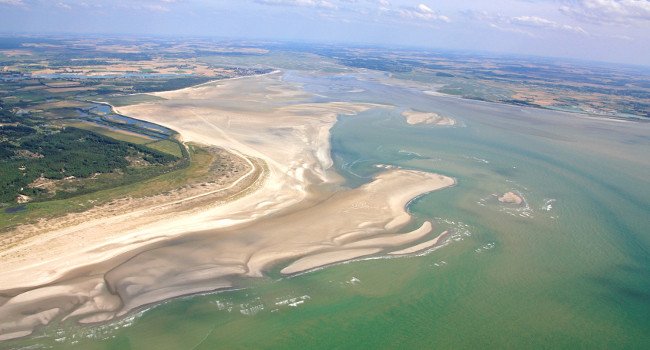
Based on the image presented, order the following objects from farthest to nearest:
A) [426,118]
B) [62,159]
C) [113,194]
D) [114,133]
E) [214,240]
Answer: [426,118] < [114,133] < [62,159] < [113,194] < [214,240]

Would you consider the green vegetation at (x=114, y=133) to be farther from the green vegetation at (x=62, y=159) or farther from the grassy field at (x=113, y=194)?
the grassy field at (x=113, y=194)

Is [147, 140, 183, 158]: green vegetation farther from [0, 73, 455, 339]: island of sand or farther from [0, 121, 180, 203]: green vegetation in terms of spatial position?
[0, 73, 455, 339]: island of sand

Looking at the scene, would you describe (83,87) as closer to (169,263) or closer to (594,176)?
(169,263)

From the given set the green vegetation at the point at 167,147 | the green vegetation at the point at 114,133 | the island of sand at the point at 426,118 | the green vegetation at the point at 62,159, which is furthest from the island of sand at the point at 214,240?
the island of sand at the point at 426,118

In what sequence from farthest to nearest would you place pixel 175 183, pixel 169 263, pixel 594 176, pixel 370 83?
pixel 370 83, pixel 594 176, pixel 175 183, pixel 169 263

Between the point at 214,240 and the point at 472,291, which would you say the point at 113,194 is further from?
the point at 472,291

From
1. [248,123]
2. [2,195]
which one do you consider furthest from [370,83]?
[2,195]

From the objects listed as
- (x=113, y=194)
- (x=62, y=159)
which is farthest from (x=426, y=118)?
(x=113, y=194)

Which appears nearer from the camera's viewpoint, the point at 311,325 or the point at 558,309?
the point at 311,325
